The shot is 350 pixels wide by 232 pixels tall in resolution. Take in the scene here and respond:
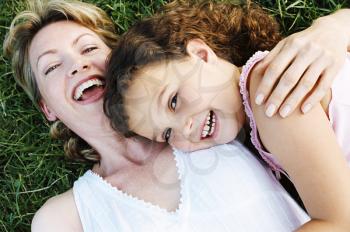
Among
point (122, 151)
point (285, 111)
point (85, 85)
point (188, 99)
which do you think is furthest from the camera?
point (122, 151)

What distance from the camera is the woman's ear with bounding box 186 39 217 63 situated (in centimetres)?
142

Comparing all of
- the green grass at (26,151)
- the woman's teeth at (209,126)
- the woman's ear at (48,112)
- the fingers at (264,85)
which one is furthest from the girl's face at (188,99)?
the green grass at (26,151)

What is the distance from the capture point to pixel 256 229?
1.41 meters

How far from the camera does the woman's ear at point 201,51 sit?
4.66ft

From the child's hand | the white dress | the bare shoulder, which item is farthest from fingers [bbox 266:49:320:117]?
the bare shoulder

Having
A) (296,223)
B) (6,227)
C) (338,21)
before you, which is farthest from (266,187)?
(6,227)

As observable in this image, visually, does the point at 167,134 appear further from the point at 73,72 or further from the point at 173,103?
the point at 73,72

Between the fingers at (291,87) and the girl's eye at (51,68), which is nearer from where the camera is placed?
the fingers at (291,87)

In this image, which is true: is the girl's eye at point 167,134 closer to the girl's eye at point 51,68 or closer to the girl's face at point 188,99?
the girl's face at point 188,99

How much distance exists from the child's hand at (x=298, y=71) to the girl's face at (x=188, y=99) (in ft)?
0.34

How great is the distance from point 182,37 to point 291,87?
14.1 inches

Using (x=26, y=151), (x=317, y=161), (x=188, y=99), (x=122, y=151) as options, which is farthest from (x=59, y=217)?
(x=317, y=161)

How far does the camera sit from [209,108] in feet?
4.60

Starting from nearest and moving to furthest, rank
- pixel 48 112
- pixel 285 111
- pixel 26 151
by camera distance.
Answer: pixel 285 111 → pixel 48 112 → pixel 26 151
